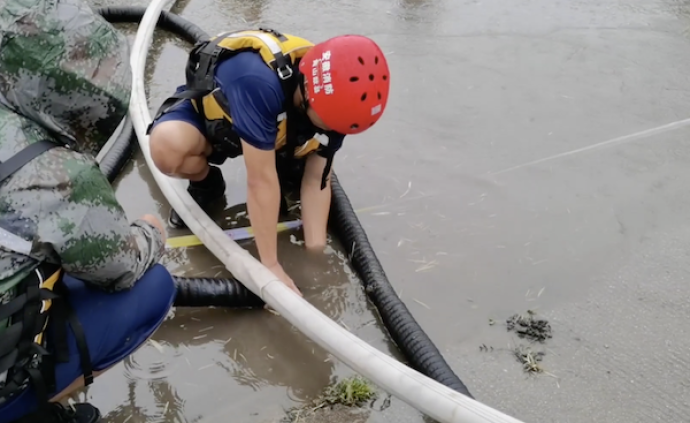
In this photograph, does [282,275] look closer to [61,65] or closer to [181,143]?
[181,143]

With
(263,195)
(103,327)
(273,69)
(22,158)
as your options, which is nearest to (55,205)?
(22,158)

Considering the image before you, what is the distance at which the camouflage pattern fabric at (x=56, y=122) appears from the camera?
1707mm

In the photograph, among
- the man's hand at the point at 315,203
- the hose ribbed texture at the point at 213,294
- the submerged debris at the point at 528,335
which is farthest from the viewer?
the man's hand at the point at 315,203

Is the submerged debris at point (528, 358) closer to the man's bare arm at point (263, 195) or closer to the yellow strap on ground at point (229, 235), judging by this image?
the man's bare arm at point (263, 195)

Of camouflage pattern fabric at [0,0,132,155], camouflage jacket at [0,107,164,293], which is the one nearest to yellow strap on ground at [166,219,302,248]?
camouflage jacket at [0,107,164,293]

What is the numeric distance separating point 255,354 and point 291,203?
1072 millimetres

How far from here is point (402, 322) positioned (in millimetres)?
2705

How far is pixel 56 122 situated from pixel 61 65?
0.17 meters

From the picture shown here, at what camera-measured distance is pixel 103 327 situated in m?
2.11

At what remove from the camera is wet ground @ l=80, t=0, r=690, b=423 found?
2.56 metres

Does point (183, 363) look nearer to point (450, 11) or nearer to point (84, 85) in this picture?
point (84, 85)

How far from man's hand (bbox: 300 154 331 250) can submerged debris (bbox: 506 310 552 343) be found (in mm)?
957

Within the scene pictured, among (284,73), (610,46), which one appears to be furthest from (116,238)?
(610,46)

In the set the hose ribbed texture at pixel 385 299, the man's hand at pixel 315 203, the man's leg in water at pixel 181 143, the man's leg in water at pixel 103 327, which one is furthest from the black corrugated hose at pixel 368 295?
the man's leg in water at pixel 181 143
